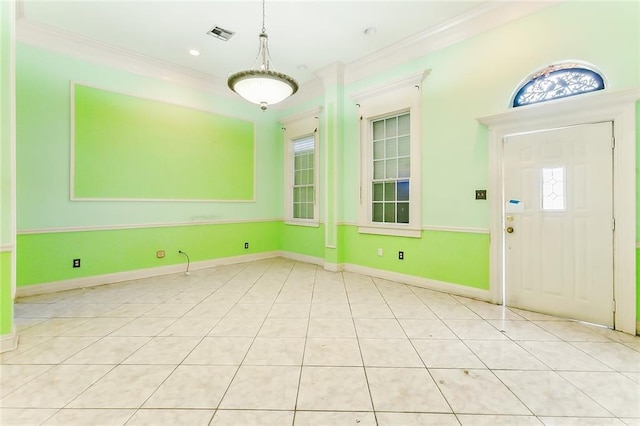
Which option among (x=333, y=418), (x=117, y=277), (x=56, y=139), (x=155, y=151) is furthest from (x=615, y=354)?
(x=56, y=139)

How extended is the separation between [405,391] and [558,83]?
11.1 feet

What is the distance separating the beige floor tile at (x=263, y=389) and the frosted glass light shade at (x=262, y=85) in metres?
2.53

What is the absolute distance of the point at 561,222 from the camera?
280 centimetres

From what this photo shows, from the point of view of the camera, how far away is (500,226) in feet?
10.3

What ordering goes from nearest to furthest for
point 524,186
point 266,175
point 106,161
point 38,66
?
1. point 524,186
2. point 38,66
3. point 106,161
4. point 266,175

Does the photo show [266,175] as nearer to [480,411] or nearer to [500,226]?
[500,226]

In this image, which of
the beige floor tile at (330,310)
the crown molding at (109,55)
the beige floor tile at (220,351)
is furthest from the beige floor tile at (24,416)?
the crown molding at (109,55)

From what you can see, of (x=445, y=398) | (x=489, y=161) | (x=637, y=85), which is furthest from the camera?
(x=489, y=161)

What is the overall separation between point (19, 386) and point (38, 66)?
3.89 m

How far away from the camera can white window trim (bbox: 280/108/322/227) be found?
5273 millimetres

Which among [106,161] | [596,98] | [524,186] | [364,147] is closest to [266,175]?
[364,147]

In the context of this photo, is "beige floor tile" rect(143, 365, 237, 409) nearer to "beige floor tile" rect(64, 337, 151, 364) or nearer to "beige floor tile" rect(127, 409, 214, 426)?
"beige floor tile" rect(127, 409, 214, 426)

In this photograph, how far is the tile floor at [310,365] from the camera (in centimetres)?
150

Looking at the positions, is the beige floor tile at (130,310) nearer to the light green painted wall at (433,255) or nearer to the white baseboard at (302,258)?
the white baseboard at (302,258)
